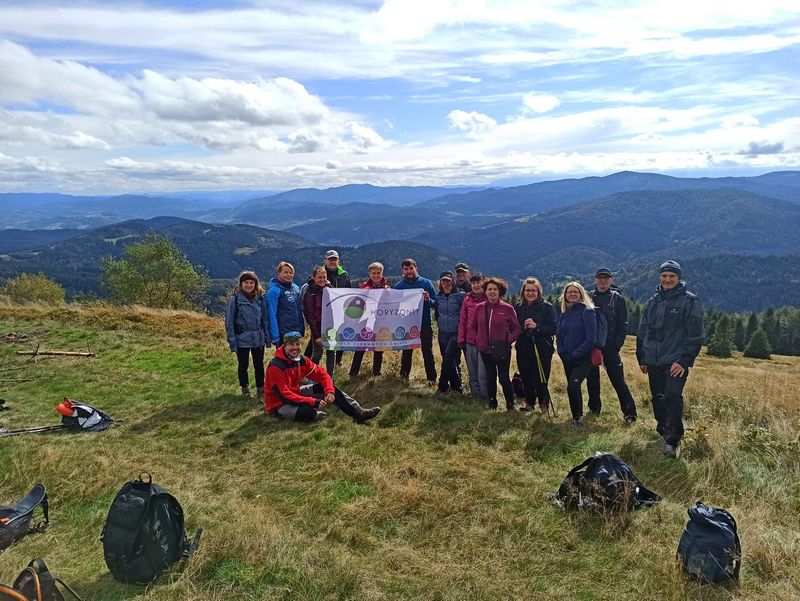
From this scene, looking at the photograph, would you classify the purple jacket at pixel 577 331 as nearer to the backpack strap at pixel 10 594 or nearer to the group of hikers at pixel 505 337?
the group of hikers at pixel 505 337

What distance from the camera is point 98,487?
649 centimetres

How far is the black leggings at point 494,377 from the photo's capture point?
974cm

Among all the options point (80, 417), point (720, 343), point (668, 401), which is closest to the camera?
point (668, 401)

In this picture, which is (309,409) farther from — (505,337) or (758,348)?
(758,348)

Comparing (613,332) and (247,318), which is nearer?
(613,332)

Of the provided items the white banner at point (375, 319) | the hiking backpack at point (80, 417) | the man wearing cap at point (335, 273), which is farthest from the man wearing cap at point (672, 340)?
the hiking backpack at point (80, 417)

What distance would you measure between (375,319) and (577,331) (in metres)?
4.74

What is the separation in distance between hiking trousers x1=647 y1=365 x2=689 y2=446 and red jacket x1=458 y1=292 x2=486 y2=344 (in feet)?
10.7

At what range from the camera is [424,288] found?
11.7 meters

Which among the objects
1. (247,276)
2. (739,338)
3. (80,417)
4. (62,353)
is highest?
(247,276)

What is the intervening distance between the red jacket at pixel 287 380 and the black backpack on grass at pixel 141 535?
4.30 meters

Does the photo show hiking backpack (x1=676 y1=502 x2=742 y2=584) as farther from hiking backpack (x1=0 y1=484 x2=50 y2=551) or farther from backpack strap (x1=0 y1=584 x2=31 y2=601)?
hiking backpack (x1=0 y1=484 x2=50 y2=551)

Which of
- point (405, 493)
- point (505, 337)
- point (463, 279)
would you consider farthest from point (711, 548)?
point (463, 279)

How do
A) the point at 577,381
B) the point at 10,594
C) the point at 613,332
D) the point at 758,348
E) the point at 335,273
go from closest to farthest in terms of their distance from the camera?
the point at 10,594, the point at 577,381, the point at 613,332, the point at 335,273, the point at 758,348
